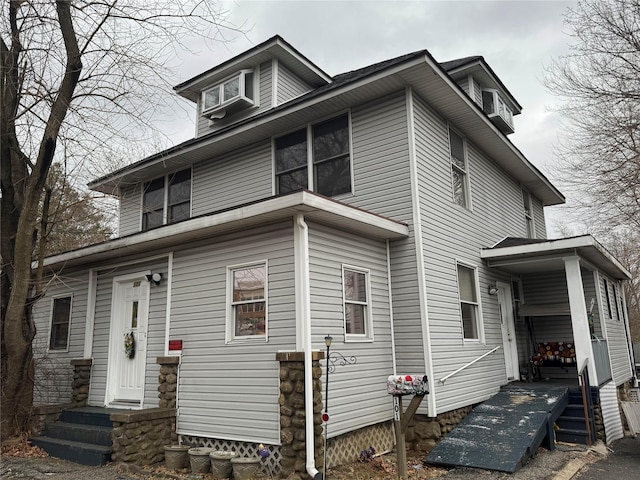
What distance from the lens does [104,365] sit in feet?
28.3

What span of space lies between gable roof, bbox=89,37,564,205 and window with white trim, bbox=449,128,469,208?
0.97 ft

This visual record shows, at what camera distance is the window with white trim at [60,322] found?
9773mm

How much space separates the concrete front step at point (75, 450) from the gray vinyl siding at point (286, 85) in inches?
302

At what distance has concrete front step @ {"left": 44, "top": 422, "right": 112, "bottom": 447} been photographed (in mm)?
7062

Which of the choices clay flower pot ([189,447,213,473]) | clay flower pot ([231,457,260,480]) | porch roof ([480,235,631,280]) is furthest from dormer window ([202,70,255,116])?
clay flower pot ([231,457,260,480])

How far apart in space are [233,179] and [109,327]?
378 centimetres

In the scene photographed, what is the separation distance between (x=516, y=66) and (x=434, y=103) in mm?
4557

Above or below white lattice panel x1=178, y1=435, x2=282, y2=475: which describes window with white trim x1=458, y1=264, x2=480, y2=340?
above

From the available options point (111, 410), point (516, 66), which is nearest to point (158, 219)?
point (111, 410)

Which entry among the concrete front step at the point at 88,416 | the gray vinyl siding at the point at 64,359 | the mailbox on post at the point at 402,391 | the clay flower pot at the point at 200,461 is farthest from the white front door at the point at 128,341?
the mailbox on post at the point at 402,391

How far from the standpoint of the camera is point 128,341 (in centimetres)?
842

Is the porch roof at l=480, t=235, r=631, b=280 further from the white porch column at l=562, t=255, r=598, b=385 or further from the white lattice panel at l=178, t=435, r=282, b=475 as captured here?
the white lattice panel at l=178, t=435, r=282, b=475

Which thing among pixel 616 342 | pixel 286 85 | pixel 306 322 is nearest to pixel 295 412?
pixel 306 322

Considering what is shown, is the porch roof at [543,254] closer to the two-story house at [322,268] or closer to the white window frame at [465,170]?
the two-story house at [322,268]
